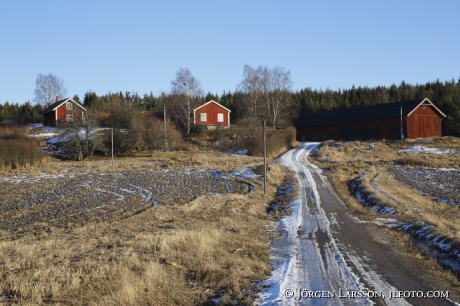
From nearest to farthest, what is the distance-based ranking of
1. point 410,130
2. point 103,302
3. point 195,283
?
point 103,302, point 195,283, point 410,130

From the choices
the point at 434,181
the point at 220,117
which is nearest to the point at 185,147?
the point at 220,117

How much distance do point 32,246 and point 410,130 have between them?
57741mm

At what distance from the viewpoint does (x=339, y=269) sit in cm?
1061

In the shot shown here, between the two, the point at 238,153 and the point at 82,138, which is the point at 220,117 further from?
the point at 82,138

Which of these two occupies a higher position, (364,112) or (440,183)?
(364,112)

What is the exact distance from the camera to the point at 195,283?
9.17 metres

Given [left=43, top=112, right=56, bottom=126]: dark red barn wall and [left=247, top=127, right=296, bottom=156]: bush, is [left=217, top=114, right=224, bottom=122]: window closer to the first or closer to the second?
[left=247, top=127, right=296, bottom=156]: bush

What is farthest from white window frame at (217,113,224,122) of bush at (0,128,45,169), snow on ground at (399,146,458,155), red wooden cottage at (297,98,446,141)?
bush at (0,128,45,169)

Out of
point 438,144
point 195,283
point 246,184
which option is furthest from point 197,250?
point 438,144

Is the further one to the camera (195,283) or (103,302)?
(195,283)

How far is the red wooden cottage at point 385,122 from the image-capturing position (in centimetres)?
6088

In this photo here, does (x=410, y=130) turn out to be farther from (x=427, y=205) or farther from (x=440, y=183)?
(x=427, y=205)

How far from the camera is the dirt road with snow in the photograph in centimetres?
834

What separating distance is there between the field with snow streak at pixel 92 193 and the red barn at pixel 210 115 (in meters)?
31.1
